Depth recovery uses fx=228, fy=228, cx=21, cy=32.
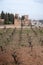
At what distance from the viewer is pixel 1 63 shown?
9227mm

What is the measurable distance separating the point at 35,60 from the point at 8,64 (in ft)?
4.41

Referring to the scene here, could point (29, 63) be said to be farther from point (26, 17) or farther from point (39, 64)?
point (26, 17)

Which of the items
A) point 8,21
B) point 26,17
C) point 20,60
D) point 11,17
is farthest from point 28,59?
point 26,17

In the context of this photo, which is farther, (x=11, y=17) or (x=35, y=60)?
(x=11, y=17)

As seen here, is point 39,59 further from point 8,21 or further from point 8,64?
point 8,21

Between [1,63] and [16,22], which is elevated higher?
[1,63]

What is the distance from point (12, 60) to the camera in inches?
388

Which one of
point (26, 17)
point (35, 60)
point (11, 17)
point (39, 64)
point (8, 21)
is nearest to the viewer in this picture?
point (39, 64)

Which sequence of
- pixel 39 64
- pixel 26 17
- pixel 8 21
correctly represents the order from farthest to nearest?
pixel 26 17 < pixel 8 21 < pixel 39 64

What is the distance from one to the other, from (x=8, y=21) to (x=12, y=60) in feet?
148

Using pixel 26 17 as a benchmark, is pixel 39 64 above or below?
above

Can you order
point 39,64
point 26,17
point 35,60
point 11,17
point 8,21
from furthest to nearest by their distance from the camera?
point 26,17 → point 11,17 → point 8,21 → point 35,60 → point 39,64

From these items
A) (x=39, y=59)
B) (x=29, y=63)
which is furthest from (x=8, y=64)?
(x=39, y=59)

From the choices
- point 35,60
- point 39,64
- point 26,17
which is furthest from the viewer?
point 26,17
